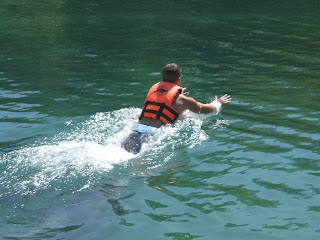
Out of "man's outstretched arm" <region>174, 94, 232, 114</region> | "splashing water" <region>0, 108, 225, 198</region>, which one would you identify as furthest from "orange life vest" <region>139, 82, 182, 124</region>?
"splashing water" <region>0, 108, 225, 198</region>

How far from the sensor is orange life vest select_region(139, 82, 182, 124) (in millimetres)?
9023

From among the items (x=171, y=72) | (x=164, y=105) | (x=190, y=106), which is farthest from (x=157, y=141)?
(x=171, y=72)

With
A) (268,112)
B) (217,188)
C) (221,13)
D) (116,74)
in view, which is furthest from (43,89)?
(221,13)

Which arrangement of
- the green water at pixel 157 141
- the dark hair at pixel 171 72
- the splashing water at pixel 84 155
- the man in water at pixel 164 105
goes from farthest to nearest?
1. the dark hair at pixel 171 72
2. the man in water at pixel 164 105
3. the splashing water at pixel 84 155
4. the green water at pixel 157 141

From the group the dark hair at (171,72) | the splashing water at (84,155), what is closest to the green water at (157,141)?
the splashing water at (84,155)

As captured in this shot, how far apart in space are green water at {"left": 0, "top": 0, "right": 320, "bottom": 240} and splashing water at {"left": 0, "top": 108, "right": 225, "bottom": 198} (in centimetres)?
3

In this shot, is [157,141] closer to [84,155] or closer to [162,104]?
[162,104]

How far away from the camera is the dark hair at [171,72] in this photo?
30.1 feet

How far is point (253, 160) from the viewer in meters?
8.16

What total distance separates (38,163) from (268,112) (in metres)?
5.28

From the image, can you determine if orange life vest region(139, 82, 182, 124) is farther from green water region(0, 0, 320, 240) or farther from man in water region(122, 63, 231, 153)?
green water region(0, 0, 320, 240)

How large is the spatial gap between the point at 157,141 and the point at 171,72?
1407mm

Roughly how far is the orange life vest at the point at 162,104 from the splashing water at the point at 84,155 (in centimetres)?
24

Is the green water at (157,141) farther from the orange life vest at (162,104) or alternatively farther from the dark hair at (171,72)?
the dark hair at (171,72)
